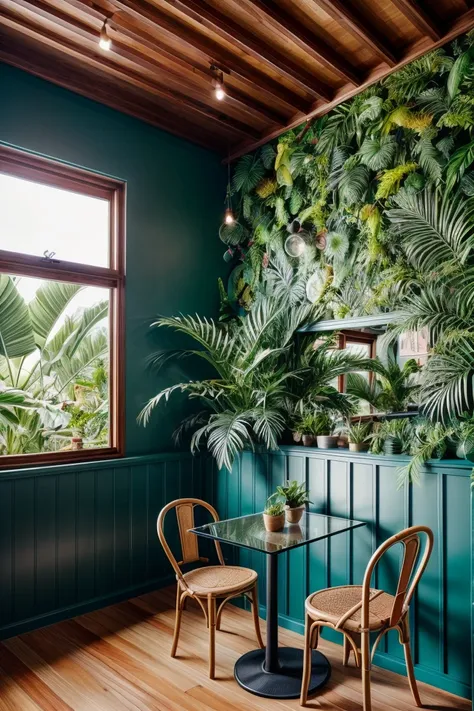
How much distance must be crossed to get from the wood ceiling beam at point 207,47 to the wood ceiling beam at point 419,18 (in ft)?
3.14

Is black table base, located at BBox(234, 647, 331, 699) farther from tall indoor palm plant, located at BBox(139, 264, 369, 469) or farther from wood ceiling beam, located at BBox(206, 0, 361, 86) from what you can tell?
wood ceiling beam, located at BBox(206, 0, 361, 86)

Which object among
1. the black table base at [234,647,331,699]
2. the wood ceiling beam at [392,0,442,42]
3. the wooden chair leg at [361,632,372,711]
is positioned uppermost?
the wood ceiling beam at [392,0,442,42]

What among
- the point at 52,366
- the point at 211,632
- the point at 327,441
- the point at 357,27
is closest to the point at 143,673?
the point at 211,632

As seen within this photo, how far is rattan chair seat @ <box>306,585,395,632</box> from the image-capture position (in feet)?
7.66

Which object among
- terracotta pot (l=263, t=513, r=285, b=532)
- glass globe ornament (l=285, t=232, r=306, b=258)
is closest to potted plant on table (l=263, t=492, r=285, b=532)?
terracotta pot (l=263, t=513, r=285, b=532)

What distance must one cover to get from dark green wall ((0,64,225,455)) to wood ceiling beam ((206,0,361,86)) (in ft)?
4.33

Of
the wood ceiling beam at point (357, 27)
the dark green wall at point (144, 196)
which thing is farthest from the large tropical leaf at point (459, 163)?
the dark green wall at point (144, 196)

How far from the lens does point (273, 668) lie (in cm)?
271

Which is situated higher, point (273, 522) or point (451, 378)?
point (451, 378)

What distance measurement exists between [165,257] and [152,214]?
319 millimetres

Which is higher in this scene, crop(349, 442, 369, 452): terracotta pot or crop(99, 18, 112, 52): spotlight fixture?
crop(99, 18, 112, 52): spotlight fixture

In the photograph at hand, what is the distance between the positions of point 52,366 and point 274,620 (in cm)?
201

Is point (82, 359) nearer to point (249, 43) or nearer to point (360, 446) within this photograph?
point (360, 446)

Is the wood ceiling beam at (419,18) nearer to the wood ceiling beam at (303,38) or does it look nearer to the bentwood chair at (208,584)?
the wood ceiling beam at (303,38)
